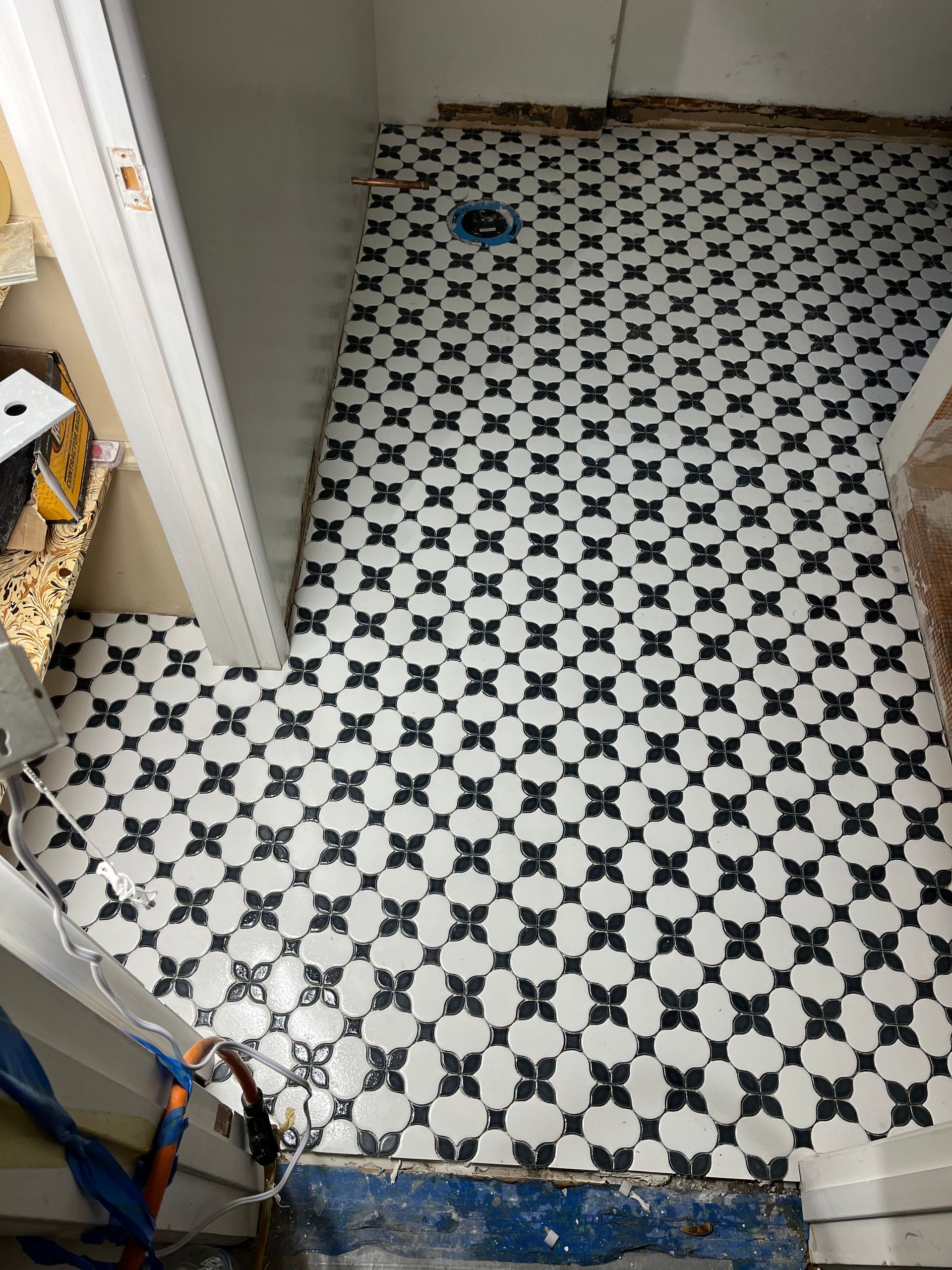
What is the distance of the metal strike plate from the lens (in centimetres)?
47

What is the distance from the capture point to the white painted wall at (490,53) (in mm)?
2492

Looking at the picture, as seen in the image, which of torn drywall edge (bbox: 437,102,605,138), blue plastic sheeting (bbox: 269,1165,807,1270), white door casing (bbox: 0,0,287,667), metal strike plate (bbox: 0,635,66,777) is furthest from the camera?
torn drywall edge (bbox: 437,102,605,138)

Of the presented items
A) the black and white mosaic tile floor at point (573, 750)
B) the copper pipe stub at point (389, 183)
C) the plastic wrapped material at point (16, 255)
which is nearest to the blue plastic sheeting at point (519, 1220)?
the black and white mosaic tile floor at point (573, 750)

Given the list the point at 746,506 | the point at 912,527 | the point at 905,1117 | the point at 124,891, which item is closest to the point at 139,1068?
the point at 124,891

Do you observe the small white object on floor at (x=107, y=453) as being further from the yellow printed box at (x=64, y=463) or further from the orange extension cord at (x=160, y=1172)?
Answer: the orange extension cord at (x=160, y=1172)

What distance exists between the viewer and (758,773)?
1740mm

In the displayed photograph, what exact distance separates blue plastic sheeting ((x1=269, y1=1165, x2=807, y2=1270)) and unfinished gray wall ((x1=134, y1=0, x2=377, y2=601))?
1.03 m

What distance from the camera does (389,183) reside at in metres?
2.45

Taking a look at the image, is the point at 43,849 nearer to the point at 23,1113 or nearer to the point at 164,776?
the point at 164,776

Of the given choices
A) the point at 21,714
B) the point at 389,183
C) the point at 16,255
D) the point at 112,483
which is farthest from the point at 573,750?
the point at 389,183

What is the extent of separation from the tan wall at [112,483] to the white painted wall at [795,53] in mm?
2015

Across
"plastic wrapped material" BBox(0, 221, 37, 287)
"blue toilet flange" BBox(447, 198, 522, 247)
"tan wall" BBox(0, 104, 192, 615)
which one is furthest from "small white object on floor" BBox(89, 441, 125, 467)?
"blue toilet flange" BBox(447, 198, 522, 247)

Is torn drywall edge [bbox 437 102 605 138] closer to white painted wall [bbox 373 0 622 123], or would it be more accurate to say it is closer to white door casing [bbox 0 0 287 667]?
white painted wall [bbox 373 0 622 123]

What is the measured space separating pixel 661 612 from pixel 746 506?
37 cm
